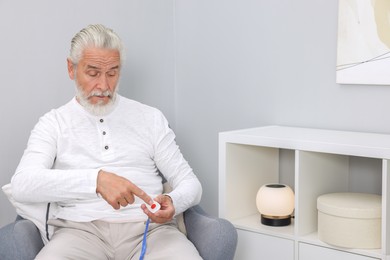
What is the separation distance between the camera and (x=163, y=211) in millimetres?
2096

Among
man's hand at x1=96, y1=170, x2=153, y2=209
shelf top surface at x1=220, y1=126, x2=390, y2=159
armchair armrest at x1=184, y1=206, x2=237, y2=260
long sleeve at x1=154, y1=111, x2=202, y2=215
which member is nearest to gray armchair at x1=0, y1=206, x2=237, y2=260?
armchair armrest at x1=184, y1=206, x2=237, y2=260

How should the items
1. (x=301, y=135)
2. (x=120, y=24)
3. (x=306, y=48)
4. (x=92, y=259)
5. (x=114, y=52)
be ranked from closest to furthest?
(x=92, y=259) < (x=114, y=52) < (x=301, y=135) < (x=306, y=48) < (x=120, y=24)

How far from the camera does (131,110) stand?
2443 mm

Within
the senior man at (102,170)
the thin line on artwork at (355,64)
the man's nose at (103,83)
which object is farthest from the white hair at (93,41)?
the thin line on artwork at (355,64)

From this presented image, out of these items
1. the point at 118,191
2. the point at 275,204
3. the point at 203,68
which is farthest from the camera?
the point at 203,68

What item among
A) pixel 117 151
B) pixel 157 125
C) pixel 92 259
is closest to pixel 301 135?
pixel 157 125

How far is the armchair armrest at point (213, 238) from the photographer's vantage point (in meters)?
2.15

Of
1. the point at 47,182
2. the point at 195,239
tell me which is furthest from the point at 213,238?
the point at 47,182

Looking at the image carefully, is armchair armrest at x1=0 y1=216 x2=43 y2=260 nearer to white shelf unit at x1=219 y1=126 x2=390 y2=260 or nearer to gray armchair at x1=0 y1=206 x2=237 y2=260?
gray armchair at x1=0 y1=206 x2=237 y2=260

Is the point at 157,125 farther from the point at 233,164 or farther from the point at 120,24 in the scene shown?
the point at 120,24

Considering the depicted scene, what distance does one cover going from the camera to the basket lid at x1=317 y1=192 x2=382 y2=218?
2215 mm

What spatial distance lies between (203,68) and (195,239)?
1.10 m

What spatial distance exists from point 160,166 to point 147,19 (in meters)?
0.95

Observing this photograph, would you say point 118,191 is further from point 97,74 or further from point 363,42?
point 363,42
